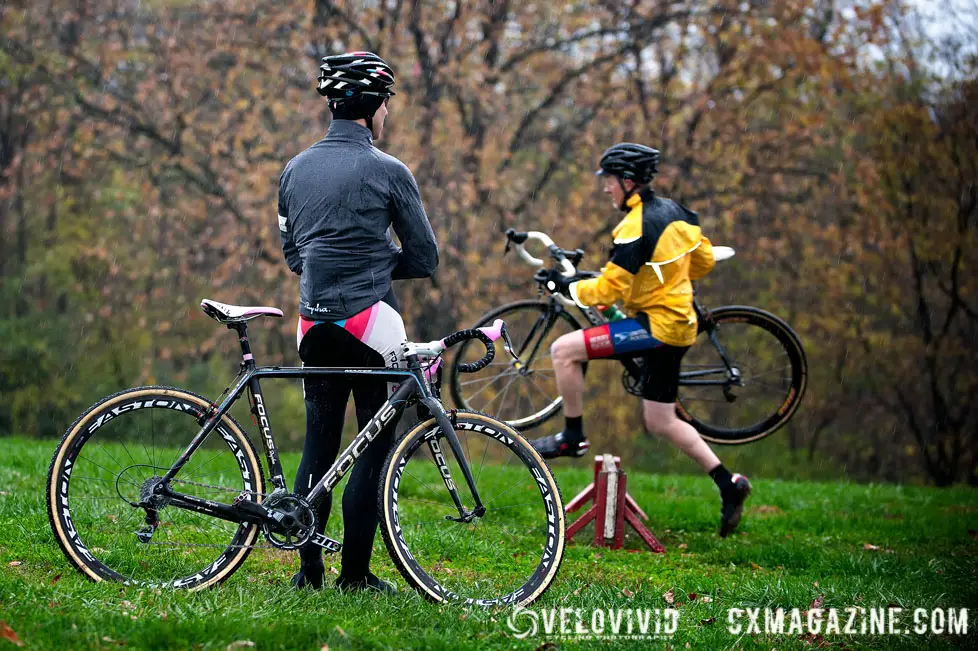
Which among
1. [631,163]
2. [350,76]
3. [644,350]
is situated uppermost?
[631,163]

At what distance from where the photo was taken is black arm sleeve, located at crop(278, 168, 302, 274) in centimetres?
440

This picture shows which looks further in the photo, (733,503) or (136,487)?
(733,503)

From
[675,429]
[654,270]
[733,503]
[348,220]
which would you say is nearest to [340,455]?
[348,220]

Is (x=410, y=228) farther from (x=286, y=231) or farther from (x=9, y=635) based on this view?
(x=9, y=635)

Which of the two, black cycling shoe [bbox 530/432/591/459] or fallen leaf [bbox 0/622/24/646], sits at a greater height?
black cycling shoe [bbox 530/432/591/459]

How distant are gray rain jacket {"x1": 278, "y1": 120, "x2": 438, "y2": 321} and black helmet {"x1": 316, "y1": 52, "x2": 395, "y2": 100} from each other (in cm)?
14

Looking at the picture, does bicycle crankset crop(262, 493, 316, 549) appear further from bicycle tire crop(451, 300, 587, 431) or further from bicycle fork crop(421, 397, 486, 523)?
bicycle tire crop(451, 300, 587, 431)

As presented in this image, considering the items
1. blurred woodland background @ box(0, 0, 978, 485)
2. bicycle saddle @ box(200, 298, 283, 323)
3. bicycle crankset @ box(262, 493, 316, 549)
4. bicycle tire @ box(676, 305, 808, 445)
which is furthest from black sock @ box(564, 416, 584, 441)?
blurred woodland background @ box(0, 0, 978, 485)

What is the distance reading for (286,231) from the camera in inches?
176

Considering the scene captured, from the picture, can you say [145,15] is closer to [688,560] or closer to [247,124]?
[247,124]

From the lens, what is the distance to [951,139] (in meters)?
15.0

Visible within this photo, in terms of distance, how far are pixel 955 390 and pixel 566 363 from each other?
12471mm

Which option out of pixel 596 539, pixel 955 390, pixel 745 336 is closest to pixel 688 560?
pixel 596 539

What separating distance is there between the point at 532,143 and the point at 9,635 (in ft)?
49.5
